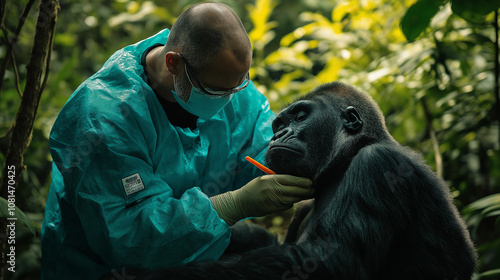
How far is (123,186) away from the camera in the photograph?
2303 millimetres

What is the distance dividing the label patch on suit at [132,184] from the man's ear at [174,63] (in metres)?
0.59

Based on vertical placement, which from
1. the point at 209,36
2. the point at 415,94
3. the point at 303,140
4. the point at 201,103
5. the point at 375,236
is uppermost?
the point at 209,36

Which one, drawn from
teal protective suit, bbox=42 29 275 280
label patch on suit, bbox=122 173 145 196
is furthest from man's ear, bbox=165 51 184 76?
label patch on suit, bbox=122 173 145 196

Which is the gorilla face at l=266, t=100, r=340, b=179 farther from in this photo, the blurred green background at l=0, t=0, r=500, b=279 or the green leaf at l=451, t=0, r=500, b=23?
the green leaf at l=451, t=0, r=500, b=23

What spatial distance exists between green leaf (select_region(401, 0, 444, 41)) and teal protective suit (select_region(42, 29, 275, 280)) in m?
1.33

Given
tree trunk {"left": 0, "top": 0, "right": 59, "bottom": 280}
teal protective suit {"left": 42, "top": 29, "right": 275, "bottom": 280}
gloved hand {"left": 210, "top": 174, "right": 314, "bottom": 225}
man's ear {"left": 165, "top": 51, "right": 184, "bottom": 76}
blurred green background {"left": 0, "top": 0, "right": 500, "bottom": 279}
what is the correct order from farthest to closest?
blurred green background {"left": 0, "top": 0, "right": 500, "bottom": 279} < tree trunk {"left": 0, "top": 0, "right": 59, "bottom": 280} < man's ear {"left": 165, "top": 51, "right": 184, "bottom": 76} < gloved hand {"left": 210, "top": 174, "right": 314, "bottom": 225} < teal protective suit {"left": 42, "top": 29, "right": 275, "bottom": 280}

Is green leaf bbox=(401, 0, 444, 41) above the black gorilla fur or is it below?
above

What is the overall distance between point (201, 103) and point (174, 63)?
0.26 meters

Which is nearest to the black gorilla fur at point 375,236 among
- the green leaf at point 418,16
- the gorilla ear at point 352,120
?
the gorilla ear at point 352,120

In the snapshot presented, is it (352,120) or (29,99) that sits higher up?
(29,99)

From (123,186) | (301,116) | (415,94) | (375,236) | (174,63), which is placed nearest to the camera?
(375,236)

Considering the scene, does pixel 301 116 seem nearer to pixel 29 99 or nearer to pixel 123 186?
pixel 123 186

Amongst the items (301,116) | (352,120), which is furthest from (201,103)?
(352,120)

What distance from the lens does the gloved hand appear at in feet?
7.92
